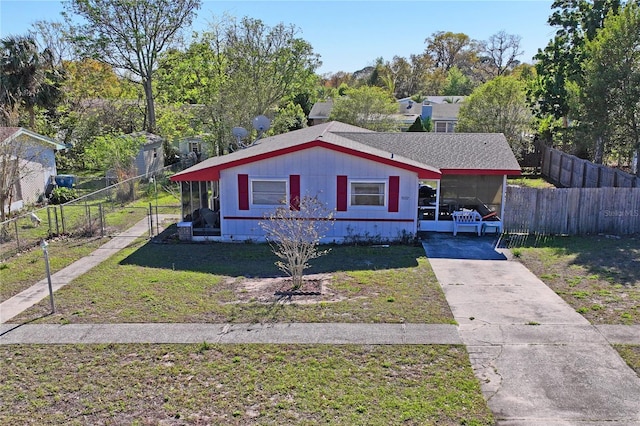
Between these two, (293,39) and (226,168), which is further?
(293,39)

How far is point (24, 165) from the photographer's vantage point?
1980cm

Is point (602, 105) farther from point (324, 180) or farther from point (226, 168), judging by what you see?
point (226, 168)

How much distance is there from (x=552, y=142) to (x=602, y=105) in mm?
10827

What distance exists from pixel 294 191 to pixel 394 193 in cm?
308

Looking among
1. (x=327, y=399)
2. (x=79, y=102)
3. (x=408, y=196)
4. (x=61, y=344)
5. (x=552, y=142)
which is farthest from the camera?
(x=79, y=102)

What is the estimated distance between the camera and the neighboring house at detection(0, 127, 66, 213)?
16781 millimetres

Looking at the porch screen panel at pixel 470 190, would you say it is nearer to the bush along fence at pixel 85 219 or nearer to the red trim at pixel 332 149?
the red trim at pixel 332 149

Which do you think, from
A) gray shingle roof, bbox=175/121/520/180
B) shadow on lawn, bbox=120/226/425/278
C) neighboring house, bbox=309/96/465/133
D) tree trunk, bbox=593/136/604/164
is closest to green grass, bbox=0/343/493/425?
shadow on lawn, bbox=120/226/425/278

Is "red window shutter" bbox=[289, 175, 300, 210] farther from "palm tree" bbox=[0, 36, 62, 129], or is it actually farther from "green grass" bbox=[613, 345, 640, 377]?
"palm tree" bbox=[0, 36, 62, 129]

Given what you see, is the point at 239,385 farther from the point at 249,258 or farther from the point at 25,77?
the point at 25,77

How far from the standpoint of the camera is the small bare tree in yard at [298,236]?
10.9 metres

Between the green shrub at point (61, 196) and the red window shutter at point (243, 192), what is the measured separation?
1084 centimetres

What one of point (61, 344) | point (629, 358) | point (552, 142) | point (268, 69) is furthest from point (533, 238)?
point (268, 69)

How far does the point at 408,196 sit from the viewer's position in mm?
15156
